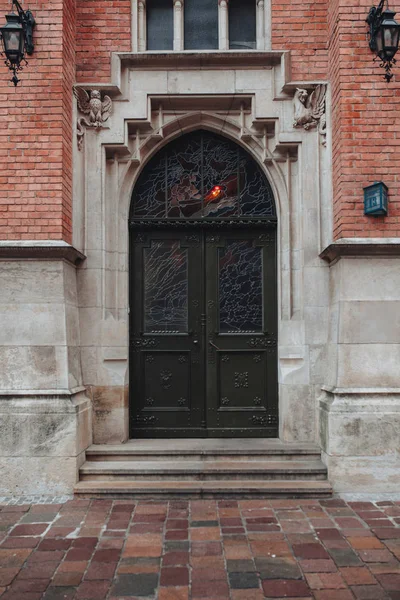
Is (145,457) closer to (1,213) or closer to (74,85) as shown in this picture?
(1,213)

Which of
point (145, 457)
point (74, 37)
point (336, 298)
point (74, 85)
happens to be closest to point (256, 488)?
point (145, 457)

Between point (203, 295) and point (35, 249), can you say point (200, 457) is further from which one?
point (35, 249)

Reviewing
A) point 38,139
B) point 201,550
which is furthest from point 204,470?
point 38,139

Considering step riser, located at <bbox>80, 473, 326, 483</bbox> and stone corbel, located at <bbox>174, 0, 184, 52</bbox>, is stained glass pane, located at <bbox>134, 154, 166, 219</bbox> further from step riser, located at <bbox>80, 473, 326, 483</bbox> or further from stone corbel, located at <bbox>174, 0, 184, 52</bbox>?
step riser, located at <bbox>80, 473, 326, 483</bbox>

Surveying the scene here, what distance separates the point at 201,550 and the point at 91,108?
17.2 feet

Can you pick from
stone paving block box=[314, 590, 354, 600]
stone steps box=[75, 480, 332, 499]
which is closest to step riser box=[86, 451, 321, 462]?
stone steps box=[75, 480, 332, 499]

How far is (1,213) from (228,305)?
9.93 feet

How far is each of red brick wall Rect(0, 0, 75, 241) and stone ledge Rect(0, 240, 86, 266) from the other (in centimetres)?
12

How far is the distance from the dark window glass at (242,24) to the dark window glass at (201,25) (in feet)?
0.72

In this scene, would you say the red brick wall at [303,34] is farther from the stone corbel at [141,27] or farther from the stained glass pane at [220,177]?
the stone corbel at [141,27]

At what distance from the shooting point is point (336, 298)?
6117 millimetres

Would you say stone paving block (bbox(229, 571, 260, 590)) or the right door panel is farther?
the right door panel

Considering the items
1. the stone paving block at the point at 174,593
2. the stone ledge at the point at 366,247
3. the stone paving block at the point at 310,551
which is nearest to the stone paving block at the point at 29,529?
the stone paving block at the point at 174,593

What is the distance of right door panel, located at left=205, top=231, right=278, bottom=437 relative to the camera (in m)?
6.91
